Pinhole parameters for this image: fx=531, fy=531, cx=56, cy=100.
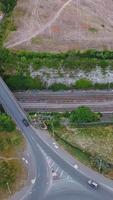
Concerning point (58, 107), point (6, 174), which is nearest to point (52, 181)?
point (6, 174)

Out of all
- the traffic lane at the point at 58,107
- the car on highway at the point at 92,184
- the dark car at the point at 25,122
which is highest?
the traffic lane at the point at 58,107

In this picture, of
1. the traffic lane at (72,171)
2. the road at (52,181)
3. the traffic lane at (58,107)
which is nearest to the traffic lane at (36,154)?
the road at (52,181)

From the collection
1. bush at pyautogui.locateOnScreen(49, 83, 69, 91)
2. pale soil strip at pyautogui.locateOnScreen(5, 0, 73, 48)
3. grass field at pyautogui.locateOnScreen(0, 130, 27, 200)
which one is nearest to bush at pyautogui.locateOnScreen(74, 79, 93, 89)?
bush at pyautogui.locateOnScreen(49, 83, 69, 91)

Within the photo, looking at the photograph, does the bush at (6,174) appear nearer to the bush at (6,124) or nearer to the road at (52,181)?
the road at (52,181)

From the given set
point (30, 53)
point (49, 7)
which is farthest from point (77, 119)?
point (49, 7)

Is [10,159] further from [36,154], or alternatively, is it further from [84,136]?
[84,136]

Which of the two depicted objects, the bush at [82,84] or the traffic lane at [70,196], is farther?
the bush at [82,84]
